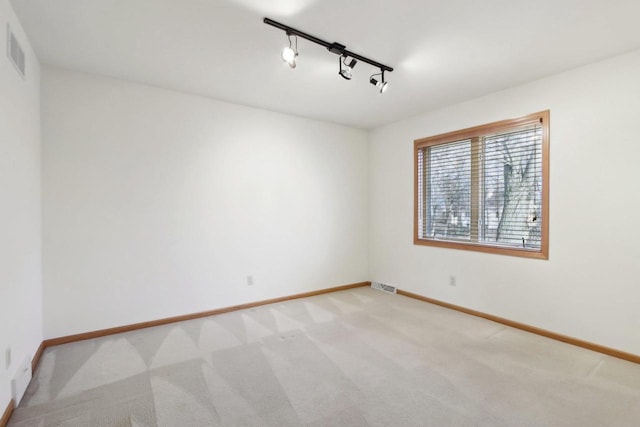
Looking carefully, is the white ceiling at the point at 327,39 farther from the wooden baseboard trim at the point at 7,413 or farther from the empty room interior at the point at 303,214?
the wooden baseboard trim at the point at 7,413

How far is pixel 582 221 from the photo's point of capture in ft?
9.11

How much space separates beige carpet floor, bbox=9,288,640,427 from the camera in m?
1.83

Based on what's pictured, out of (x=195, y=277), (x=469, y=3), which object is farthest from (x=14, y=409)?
(x=469, y=3)

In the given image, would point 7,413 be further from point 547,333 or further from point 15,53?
point 547,333

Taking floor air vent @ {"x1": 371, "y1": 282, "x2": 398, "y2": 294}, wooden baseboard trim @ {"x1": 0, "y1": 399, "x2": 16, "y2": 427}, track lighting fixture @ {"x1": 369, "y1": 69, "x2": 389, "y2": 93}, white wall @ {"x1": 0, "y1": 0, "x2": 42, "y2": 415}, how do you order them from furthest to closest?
floor air vent @ {"x1": 371, "y1": 282, "x2": 398, "y2": 294}, track lighting fixture @ {"x1": 369, "y1": 69, "x2": 389, "y2": 93}, white wall @ {"x1": 0, "y1": 0, "x2": 42, "y2": 415}, wooden baseboard trim @ {"x1": 0, "y1": 399, "x2": 16, "y2": 427}

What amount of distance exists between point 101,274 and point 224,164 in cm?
172

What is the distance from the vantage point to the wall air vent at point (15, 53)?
1.93m

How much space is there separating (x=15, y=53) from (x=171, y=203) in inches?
66.3

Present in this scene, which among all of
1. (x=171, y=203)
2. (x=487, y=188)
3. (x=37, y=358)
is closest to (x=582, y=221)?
(x=487, y=188)

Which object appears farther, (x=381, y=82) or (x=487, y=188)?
(x=487, y=188)

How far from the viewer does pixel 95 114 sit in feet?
9.68

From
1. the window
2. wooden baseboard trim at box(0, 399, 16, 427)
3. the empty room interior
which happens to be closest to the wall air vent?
the empty room interior

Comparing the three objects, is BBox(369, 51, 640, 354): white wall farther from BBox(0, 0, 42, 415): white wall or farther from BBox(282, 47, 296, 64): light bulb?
BBox(0, 0, 42, 415): white wall

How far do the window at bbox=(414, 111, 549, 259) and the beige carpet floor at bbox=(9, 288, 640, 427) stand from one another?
40.2 inches
